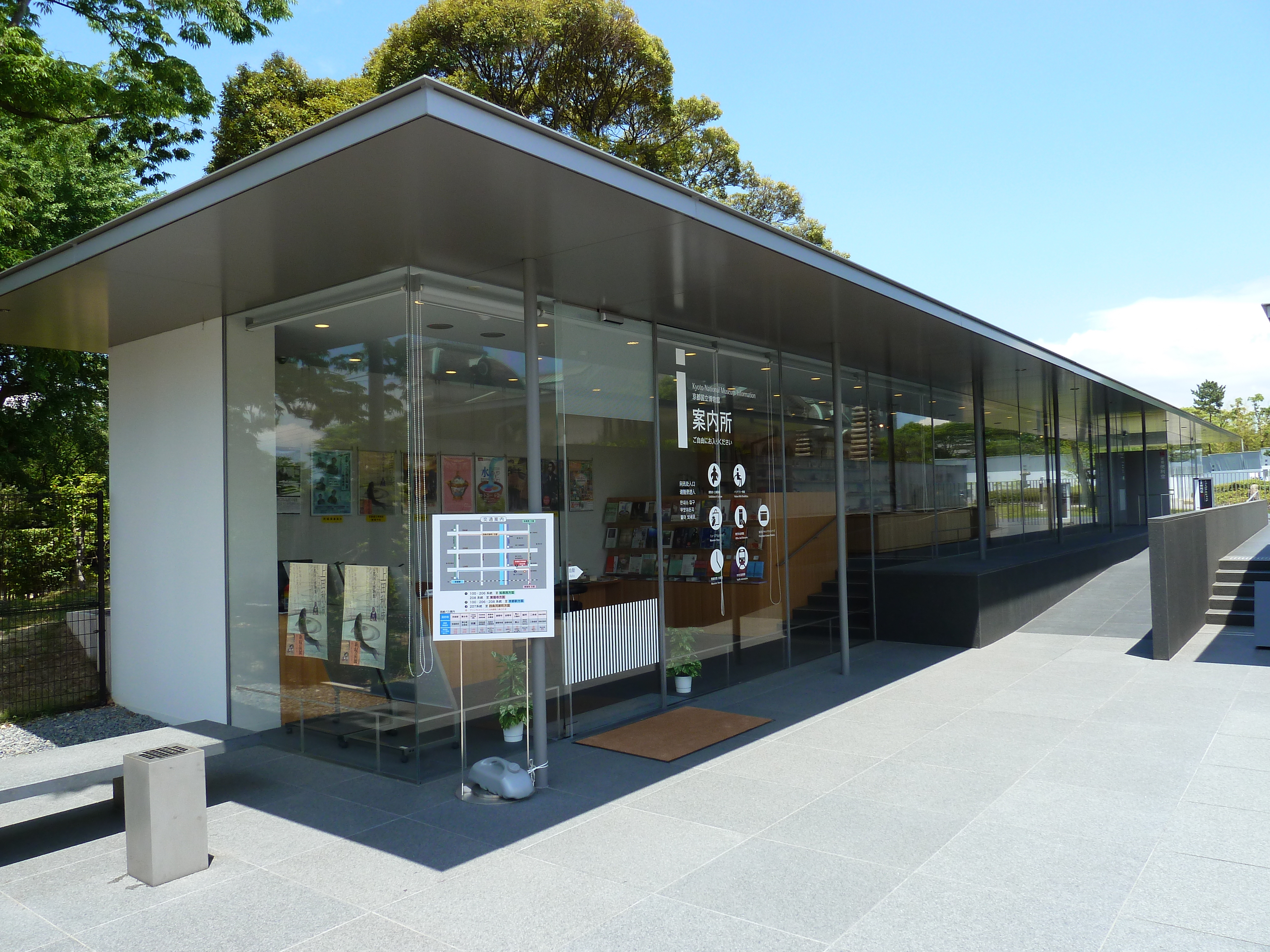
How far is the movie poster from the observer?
6.01 metres

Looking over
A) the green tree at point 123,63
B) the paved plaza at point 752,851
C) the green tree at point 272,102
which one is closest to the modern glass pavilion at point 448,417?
the paved plaza at point 752,851

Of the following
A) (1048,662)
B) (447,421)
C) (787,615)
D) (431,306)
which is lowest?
(1048,662)

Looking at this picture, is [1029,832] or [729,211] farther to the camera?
[729,211]

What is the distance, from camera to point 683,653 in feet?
24.7

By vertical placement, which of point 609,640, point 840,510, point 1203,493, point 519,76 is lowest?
point 609,640

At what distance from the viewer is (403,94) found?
11.0 ft

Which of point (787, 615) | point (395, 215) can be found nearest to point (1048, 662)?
point (787, 615)

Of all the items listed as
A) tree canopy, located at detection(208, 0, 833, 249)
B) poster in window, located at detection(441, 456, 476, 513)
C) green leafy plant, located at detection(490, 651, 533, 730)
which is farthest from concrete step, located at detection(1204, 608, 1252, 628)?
tree canopy, located at detection(208, 0, 833, 249)

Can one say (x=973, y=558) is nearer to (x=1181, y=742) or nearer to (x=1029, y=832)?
(x=1181, y=742)

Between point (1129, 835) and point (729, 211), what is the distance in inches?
150

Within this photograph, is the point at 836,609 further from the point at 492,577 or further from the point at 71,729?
the point at 71,729

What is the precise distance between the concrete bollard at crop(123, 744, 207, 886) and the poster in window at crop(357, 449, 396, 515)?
77.7 inches

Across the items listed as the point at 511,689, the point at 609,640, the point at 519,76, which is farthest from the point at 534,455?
the point at 519,76

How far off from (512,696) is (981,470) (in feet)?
29.9
